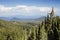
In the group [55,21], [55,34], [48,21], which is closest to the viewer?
[55,34]

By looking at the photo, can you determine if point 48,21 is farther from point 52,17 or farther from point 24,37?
point 24,37

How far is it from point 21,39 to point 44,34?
17036 mm

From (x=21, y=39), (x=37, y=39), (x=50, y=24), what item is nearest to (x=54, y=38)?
(x=37, y=39)

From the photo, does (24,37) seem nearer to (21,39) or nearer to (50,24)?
(21,39)

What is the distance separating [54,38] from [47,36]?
9.16m

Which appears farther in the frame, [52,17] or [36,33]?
[52,17]

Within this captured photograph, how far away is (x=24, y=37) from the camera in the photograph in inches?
3494

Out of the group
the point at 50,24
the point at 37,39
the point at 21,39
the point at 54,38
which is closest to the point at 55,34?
the point at 54,38

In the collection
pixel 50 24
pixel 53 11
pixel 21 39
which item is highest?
pixel 53 11

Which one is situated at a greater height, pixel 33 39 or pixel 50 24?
pixel 50 24

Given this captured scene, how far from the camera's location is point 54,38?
231 feet

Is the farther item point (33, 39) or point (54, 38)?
point (33, 39)

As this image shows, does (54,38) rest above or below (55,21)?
below

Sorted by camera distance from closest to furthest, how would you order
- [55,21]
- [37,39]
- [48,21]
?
[37,39] → [55,21] → [48,21]
